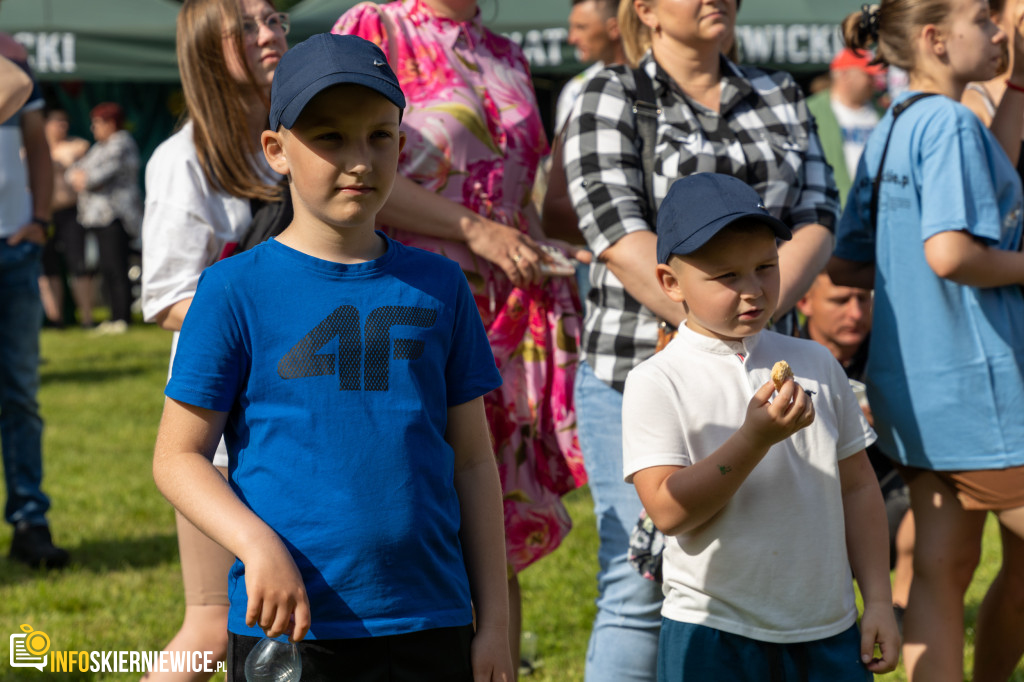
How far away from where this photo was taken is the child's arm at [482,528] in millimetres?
2057

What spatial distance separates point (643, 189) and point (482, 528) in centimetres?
110

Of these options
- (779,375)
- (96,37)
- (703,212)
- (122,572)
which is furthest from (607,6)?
(96,37)

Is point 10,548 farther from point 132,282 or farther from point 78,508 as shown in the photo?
point 132,282

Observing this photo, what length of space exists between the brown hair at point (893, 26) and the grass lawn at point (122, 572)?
200 cm

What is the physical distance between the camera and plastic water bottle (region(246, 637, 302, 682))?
6.22ft

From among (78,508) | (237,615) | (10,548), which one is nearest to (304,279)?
(237,615)

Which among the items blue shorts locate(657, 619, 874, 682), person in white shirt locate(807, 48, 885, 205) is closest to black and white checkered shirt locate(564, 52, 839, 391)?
blue shorts locate(657, 619, 874, 682)

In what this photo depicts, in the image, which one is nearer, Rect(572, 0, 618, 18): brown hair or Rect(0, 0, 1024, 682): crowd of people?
Rect(0, 0, 1024, 682): crowd of people

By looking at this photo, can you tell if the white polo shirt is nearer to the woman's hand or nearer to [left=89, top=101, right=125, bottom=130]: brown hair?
the woman's hand

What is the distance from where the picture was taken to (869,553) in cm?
227

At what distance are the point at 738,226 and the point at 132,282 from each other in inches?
519

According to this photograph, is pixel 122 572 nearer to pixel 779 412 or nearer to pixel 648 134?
pixel 648 134

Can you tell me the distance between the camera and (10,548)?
5.23 m

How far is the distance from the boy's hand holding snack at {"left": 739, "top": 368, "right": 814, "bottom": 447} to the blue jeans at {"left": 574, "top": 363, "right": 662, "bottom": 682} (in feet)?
2.91
